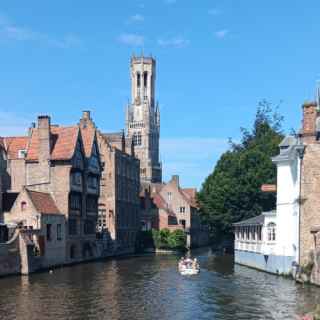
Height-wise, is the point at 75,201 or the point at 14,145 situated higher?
the point at 14,145

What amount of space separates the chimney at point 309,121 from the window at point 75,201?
31.7 m

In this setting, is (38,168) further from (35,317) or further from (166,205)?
(166,205)

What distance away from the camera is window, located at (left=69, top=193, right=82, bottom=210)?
70.2 meters

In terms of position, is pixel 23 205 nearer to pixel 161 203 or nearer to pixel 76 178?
pixel 76 178

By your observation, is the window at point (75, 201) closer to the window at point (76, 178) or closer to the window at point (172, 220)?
the window at point (76, 178)

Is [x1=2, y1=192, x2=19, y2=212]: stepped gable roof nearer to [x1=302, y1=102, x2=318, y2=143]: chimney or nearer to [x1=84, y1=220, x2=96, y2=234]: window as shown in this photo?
[x1=84, y1=220, x2=96, y2=234]: window

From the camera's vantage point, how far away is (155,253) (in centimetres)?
9200

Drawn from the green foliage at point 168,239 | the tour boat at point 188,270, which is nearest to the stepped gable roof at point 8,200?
the tour boat at point 188,270

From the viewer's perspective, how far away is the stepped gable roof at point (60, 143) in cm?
6950

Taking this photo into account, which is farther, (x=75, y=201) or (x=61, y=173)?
(x=75, y=201)

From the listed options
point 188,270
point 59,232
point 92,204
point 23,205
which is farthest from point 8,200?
point 188,270

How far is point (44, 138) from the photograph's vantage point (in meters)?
69.7

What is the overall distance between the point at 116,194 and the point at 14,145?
19.6m

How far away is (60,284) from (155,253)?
152 feet
